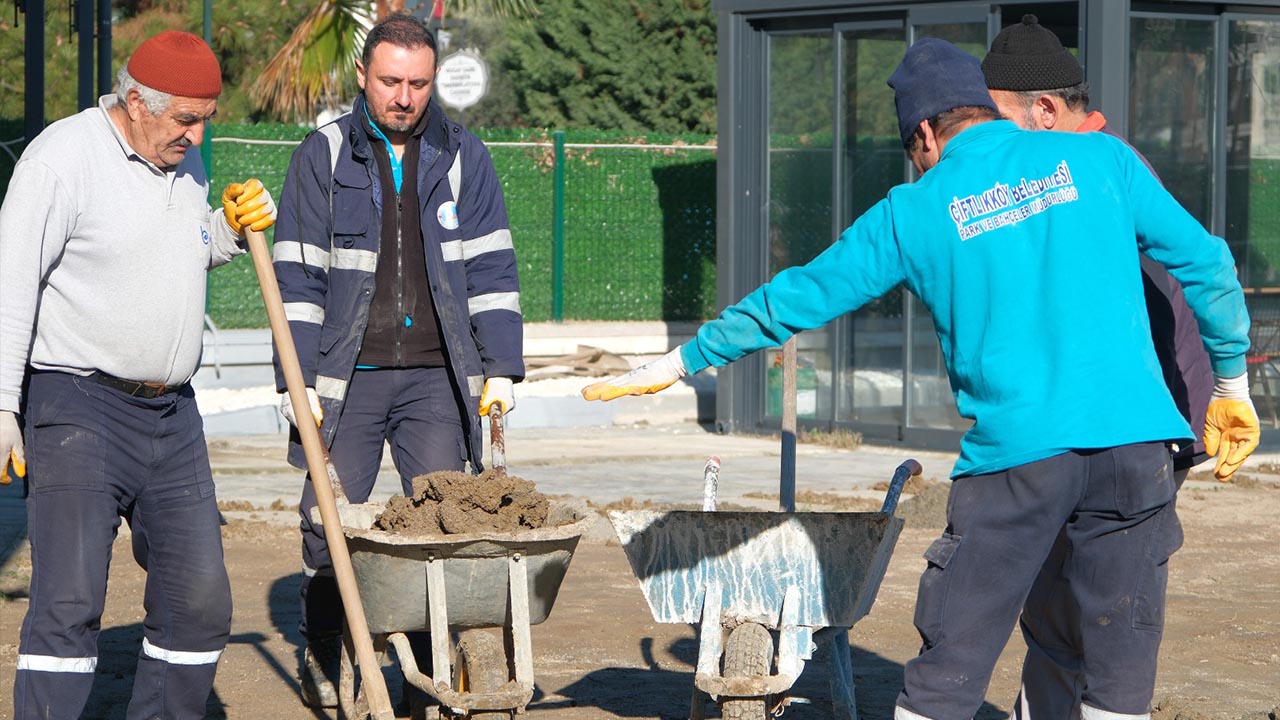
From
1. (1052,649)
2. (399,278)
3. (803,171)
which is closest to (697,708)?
(1052,649)

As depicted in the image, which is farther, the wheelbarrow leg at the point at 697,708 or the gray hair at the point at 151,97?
the wheelbarrow leg at the point at 697,708

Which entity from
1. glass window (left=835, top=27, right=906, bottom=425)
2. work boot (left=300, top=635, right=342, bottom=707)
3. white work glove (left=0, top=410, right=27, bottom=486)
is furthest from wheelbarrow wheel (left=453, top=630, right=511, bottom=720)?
glass window (left=835, top=27, right=906, bottom=425)

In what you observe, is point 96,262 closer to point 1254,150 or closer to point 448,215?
point 448,215

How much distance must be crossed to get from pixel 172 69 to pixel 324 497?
115 centimetres

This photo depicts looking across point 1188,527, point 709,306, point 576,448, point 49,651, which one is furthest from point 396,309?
point 709,306

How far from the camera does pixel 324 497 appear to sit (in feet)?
13.9

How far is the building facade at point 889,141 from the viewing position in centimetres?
1113

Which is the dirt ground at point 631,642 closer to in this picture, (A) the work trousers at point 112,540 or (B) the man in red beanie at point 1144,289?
(B) the man in red beanie at point 1144,289

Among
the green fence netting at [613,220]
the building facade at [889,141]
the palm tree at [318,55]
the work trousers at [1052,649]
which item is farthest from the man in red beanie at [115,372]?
the palm tree at [318,55]

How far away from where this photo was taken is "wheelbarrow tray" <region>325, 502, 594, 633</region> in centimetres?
431

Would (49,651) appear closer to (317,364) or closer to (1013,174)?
(317,364)

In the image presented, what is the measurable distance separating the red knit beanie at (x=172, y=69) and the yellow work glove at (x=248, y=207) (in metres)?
0.27

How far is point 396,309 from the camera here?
500 cm

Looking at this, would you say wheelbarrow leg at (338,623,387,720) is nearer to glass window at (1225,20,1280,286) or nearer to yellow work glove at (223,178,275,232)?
yellow work glove at (223,178,275,232)
